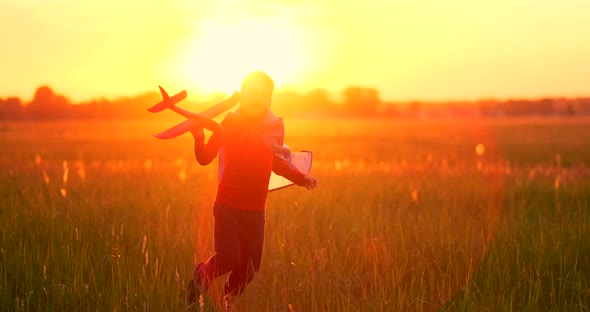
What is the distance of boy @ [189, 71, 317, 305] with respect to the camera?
3908 mm

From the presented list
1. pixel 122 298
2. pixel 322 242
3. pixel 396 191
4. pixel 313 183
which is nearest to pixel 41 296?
pixel 122 298

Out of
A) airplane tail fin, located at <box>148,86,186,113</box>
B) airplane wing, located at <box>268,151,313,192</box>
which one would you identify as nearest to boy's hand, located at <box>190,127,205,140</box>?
airplane tail fin, located at <box>148,86,186,113</box>

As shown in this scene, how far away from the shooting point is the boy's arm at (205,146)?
3896 mm

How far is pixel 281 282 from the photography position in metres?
4.39

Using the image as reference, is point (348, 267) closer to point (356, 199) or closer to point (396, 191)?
point (356, 199)

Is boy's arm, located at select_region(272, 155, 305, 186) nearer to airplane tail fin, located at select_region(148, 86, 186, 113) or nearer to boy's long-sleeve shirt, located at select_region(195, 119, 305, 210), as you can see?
boy's long-sleeve shirt, located at select_region(195, 119, 305, 210)

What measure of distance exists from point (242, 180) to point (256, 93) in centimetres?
59

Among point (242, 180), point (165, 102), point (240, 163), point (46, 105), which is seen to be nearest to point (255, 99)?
point (240, 163)

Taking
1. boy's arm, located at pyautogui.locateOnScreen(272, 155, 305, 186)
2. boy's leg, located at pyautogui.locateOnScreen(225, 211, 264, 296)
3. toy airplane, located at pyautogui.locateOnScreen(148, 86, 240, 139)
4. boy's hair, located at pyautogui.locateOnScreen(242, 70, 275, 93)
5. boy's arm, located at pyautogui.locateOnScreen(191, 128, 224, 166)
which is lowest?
boy's leg, located at pyautogui.locateOnScreen(225, 211, 264, 296)

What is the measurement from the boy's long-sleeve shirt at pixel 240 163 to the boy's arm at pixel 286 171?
0.38ft

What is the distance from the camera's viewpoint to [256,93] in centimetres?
400

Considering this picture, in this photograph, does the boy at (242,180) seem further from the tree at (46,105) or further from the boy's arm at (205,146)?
the tree at (46,105)

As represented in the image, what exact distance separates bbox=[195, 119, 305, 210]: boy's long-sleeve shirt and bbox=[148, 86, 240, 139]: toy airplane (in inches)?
4.4

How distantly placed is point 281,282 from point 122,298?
44.2 inches
